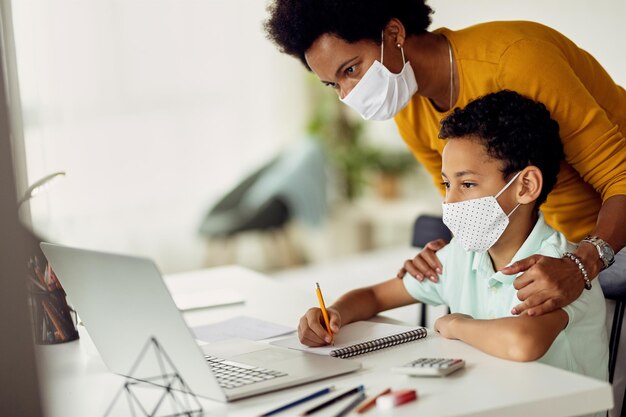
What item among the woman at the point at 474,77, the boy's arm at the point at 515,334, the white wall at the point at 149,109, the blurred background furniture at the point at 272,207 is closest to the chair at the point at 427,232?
the woman at the point at 474,77

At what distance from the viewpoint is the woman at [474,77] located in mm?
1652

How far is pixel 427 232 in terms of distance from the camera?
223 cm

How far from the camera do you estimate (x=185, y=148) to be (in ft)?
16.3

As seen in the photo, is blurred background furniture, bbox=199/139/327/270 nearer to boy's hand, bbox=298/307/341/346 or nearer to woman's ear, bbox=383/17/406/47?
woman's ear, bbox=383/17/406/47

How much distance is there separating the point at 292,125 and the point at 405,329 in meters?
3.86

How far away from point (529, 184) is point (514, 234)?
0.32ft

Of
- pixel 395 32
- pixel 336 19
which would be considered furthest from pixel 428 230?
pixel 336 19

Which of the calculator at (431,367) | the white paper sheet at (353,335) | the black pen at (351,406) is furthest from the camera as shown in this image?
the white paper sheet at (353,335)

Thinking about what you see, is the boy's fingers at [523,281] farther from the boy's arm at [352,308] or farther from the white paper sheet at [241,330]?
the white paper sheet at [241,330]

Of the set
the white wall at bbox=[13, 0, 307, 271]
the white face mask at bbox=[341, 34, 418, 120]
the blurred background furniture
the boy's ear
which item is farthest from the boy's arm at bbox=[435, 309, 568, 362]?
the blurred background furniture

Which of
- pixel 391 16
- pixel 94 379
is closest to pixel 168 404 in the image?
pixel 94 379

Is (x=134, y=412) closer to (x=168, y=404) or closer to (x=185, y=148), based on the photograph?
(x=168, y=404)

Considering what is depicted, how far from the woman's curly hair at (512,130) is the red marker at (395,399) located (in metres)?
0.55

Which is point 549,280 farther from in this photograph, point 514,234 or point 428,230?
point 428,230
